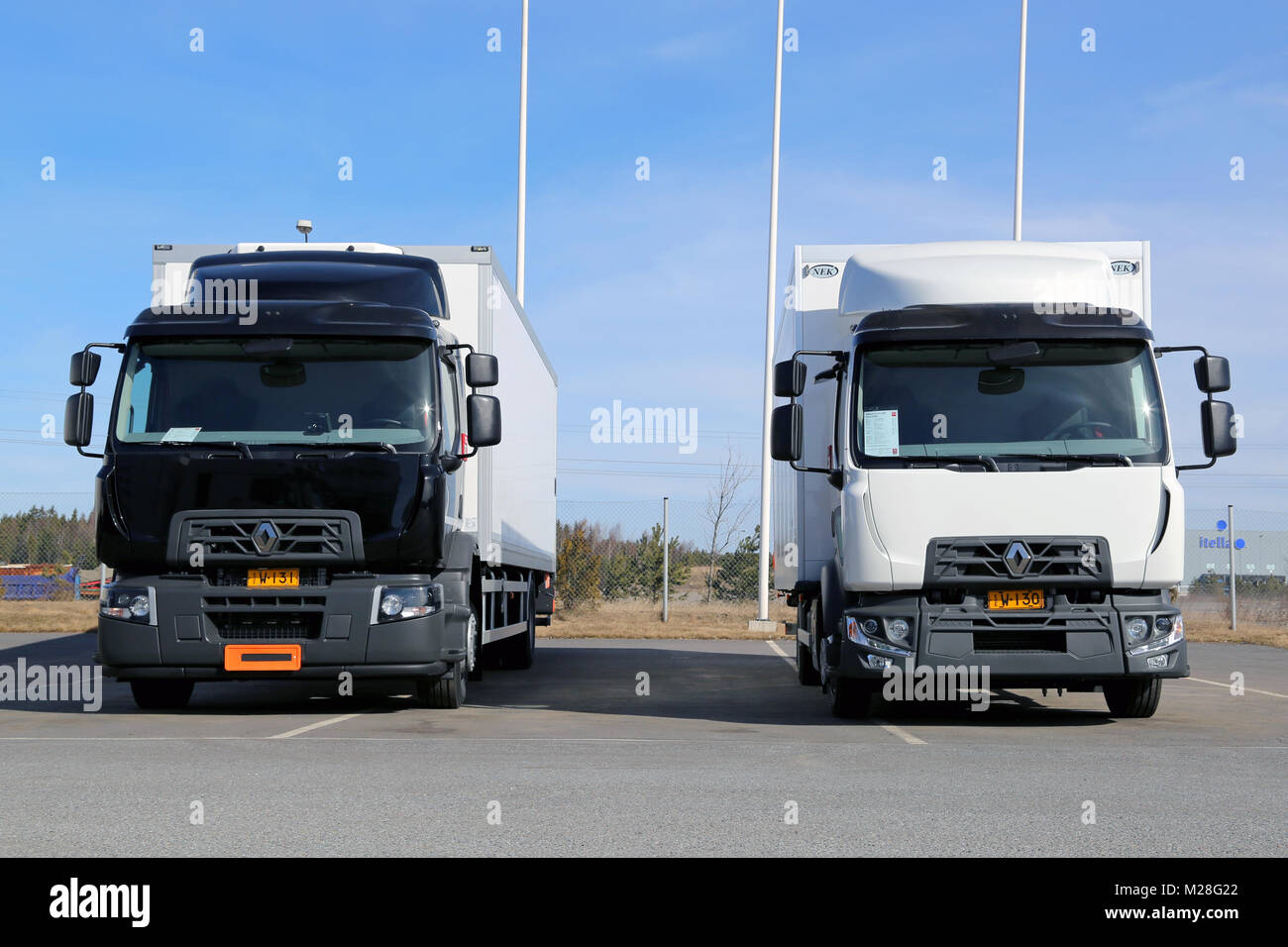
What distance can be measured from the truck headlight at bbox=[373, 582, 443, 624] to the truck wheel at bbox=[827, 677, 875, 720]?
325 cm

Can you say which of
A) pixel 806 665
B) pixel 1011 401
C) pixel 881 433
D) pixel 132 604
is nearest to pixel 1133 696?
pixel 1011 401

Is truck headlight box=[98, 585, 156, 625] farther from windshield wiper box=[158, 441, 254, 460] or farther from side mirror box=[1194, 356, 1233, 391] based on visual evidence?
side mirror box=[1194, 356, 1233, 391]

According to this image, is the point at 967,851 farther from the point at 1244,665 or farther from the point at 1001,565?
the point at 1244,665

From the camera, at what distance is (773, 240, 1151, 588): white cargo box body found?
1141 centimetres

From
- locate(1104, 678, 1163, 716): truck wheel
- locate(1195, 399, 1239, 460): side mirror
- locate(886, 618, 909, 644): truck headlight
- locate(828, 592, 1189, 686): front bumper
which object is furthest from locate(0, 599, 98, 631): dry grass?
locate(1195, 399, 1239, 460): side mirror

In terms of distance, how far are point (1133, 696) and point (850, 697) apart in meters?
2.42

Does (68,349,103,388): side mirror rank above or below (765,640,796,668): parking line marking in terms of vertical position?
above

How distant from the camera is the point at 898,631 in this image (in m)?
10.4

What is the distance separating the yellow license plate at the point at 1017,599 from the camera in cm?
1038

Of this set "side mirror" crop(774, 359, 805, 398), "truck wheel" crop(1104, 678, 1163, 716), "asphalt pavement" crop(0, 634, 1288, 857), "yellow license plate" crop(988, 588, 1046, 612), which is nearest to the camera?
"asphalt pavement" crop(0, 634, 1288, 857)

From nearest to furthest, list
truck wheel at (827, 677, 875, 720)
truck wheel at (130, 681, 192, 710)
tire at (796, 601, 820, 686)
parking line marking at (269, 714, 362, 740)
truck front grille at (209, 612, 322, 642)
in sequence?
parking line marking at (269, 714, 362, 740) < truck front grille at (209, 612, 322, 642) < truck wheel at (827, 677, 875, 720) < truck wheel at (130, 681, 192, 710) < tire at (796, 601, 820, 686)

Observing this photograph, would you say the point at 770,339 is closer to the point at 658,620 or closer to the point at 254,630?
the point at 658,620

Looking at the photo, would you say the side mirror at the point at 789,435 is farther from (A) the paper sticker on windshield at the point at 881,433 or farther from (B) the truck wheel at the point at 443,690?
(B) the truck wheel at the point at 443,690

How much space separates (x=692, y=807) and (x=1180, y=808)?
2.33 meters
